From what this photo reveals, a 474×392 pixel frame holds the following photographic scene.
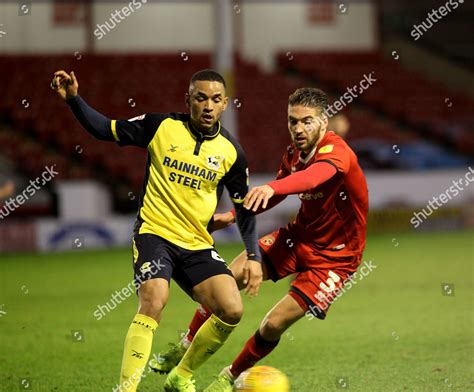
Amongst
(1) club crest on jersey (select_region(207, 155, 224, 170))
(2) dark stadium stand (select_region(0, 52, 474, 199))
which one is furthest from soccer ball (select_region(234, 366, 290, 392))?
(2) dark stadium stand (select_region(0, 52, 474, 199))

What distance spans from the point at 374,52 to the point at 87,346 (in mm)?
→ 24461

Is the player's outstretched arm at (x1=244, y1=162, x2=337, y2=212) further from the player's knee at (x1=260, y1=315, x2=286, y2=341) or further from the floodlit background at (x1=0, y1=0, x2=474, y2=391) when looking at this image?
the floodlit background at (x1=0, y1=0, x2=474, y2=391)

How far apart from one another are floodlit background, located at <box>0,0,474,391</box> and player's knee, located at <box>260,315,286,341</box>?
563 mm

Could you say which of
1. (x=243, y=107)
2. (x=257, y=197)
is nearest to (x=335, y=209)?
(x=257, y=197)

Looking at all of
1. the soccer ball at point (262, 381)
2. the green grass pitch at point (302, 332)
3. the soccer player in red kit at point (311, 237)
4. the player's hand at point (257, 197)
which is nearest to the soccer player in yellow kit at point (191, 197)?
the soccer player in red kit at point (311, 237)

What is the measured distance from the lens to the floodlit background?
312 inches

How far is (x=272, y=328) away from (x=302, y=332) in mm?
3046

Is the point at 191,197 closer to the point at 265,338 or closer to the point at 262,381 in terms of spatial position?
the point at 265,338

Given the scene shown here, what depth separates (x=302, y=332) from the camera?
891 centimetres

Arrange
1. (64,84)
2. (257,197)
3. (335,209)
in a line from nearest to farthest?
(257,197), (64,84), (335,209)

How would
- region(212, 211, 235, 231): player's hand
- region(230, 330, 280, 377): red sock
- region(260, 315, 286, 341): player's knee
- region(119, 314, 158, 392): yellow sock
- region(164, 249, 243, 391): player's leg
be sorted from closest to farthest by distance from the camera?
region(119, 314, 158, 392): yellow sock → region(164, 249, 243, 391): player's leg → region(260, 315, 286, 341): player's knee → region(230, 330, 280, 377): red sock → region(212, 211, 235, 231): player's hand

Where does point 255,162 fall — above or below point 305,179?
below

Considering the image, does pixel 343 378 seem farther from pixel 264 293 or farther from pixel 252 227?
pixel 264 293

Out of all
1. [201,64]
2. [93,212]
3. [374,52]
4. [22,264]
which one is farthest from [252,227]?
[374,52]
